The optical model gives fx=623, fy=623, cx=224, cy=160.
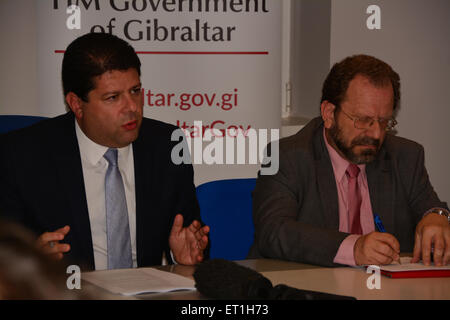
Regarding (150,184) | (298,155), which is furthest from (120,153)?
(298,155)

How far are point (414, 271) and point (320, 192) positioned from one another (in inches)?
24.6

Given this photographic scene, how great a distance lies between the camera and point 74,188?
7.58 feet

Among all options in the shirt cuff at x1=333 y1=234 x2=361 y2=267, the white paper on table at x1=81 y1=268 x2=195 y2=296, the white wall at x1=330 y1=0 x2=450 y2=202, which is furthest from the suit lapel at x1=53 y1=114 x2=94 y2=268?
the white wall at x1=330 y1=0 x2=450 y2=202

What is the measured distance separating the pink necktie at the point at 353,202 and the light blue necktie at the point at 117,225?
891mm

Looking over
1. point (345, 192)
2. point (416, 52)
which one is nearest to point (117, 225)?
point (345, 192)

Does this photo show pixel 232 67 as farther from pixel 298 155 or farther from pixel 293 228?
pixel 293 228

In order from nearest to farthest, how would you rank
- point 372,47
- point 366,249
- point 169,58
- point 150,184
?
point 366,249 → point 150,184 → point 169,58 → point 372,47

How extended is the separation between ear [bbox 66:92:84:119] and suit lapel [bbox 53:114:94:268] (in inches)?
4.7

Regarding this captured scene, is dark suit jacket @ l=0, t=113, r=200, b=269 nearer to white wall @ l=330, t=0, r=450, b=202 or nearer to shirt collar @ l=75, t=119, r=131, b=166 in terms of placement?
shirt collar @ l=75, t=119, r=131, b=166

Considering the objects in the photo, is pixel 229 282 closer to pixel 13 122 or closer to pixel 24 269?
pixel 24 269

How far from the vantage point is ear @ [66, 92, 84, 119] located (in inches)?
98.6

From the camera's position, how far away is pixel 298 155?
8.40ft

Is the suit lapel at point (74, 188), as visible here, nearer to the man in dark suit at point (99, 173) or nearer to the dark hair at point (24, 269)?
the man in dark suit at point (99, 173)

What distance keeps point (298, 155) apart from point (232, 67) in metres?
1.24
